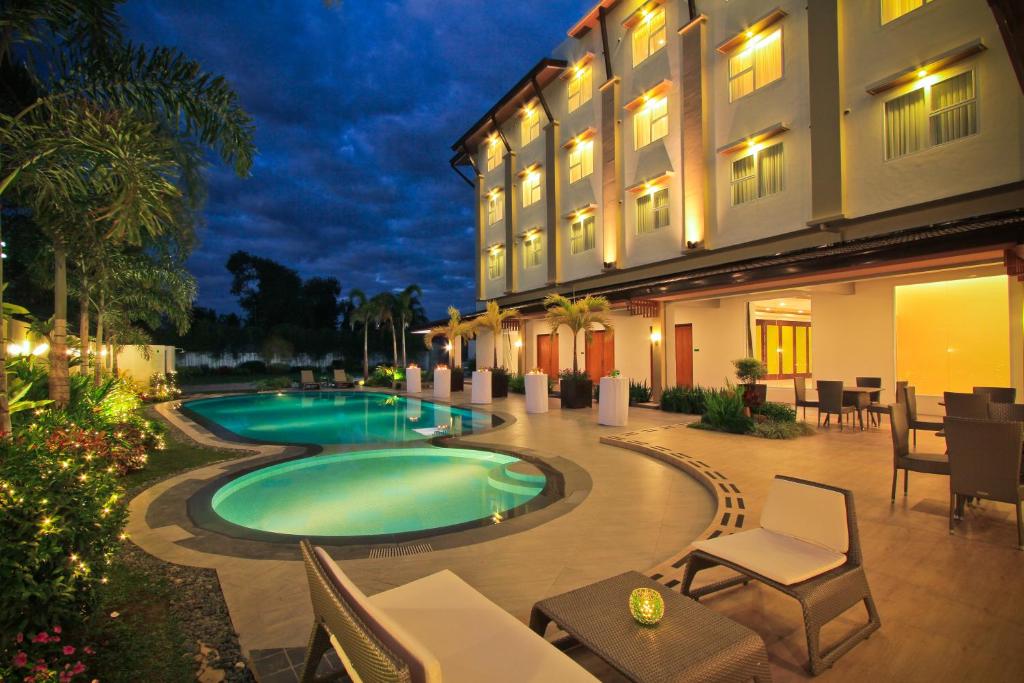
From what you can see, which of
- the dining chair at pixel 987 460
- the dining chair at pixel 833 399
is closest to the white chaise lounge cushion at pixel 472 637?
the dining chair at pixel 987 460

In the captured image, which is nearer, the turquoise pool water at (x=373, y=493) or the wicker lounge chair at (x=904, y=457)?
the wicker lounge chair at (x=904, y=457)

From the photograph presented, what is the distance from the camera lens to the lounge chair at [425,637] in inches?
51.8

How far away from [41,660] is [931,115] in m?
14.7

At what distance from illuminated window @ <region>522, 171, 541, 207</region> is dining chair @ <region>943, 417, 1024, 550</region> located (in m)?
19.5

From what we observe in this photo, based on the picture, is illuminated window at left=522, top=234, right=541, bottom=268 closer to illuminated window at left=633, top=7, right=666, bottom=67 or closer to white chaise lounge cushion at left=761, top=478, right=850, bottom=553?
illuminated window at left=633, top=7, right=666, bottom=67

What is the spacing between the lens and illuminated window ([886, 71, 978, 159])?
9312 millimetres

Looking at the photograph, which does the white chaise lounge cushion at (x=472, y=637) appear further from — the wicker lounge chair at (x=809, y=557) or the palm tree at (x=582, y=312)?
the palm tree at (x=582, y=312)

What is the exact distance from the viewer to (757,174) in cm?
1298

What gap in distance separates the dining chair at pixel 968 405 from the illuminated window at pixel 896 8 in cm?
930

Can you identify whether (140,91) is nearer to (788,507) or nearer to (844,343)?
(788,507)

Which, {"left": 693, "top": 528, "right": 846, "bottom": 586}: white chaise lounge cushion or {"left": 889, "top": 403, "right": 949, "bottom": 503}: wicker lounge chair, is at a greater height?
{"left": 889, "top": 403, "right": 949, "bottom": 503}: wicker lounge chair

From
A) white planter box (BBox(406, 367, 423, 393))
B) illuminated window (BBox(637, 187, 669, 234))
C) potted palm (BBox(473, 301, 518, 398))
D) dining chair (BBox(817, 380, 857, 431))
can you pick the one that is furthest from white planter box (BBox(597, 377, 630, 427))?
white planter box (BBox(406, 367, 423, 393))

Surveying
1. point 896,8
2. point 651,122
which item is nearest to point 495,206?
point 651,122

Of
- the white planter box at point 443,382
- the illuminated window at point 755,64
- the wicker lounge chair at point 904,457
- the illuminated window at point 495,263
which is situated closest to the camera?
the wicker lounge chair at point 904,457
